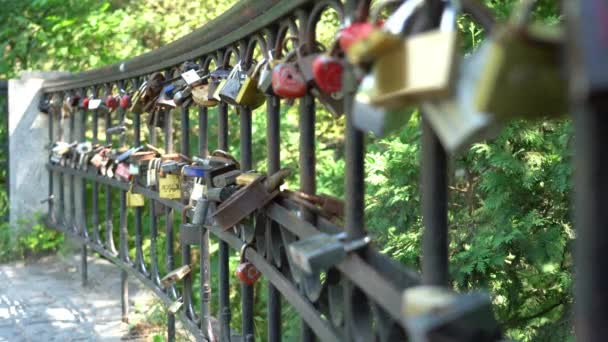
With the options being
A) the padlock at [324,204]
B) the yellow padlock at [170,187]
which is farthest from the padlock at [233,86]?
the yellow padlock at [170,187]

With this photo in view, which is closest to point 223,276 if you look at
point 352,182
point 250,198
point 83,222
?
point 250,198

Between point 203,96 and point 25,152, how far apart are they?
17.1 ft

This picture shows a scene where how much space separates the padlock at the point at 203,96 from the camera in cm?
306

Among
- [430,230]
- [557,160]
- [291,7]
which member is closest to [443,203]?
[430,230]

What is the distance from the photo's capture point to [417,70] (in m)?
1.01

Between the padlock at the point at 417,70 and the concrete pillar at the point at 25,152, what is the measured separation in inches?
284

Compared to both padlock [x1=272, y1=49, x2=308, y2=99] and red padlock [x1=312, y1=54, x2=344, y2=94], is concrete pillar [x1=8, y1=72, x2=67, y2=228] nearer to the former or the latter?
padlock [x1=272, y1=49, x2=308, y2=99]

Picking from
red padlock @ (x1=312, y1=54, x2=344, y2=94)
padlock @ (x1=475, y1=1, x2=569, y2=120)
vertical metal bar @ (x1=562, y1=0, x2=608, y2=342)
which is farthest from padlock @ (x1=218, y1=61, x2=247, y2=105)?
vertical metal bar @ (x1=562, y1=0, x2=608, y2=342)

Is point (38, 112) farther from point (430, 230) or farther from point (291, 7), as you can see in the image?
point (430, 230)

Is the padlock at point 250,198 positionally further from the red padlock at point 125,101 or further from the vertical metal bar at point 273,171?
the red padlock at point 125,101

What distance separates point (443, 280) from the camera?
4.33ft

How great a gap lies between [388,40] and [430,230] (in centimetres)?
38

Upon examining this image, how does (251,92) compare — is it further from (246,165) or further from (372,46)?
(372,46)

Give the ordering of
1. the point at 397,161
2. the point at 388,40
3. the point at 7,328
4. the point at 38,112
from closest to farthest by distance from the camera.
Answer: the point at 388,40 → the point at 397,161 → the point at 7,328 → the point at 38,112
